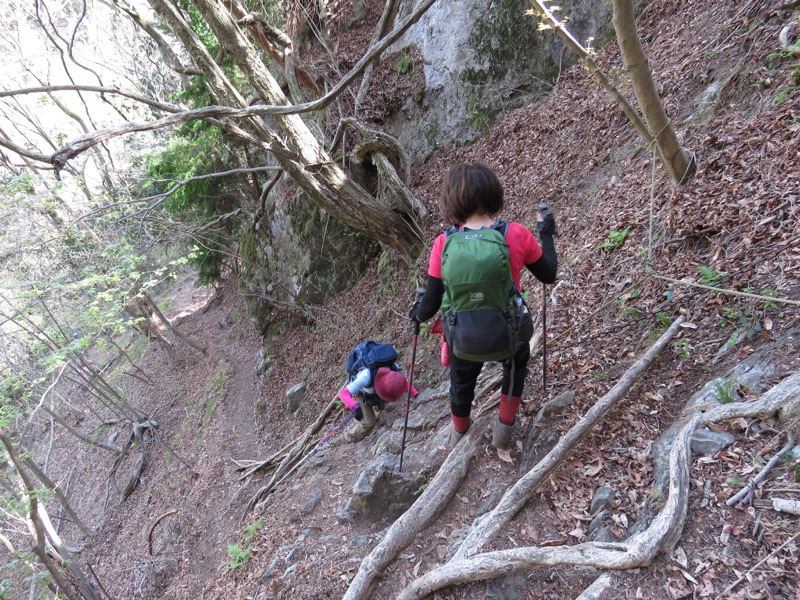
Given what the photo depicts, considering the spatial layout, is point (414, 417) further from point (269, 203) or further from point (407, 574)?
point (269, 203)

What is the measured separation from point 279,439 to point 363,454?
12.6 feet

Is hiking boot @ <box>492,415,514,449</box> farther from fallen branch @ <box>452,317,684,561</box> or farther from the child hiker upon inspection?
the child hiker

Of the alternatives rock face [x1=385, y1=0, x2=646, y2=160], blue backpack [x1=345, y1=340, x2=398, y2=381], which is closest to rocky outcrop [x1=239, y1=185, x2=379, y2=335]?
rock face [x1=385, y1=0, x2=646, y2=160]

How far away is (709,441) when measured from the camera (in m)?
2.21

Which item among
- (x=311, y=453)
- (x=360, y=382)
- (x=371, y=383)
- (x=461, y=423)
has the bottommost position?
(x=311, y=453)

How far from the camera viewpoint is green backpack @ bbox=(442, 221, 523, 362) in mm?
2340

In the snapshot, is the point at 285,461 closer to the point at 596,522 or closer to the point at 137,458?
the point at 596,522

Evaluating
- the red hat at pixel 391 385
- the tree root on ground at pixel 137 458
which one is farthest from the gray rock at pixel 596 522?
the tree root on ground at pixel 137 458

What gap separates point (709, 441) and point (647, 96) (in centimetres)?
265

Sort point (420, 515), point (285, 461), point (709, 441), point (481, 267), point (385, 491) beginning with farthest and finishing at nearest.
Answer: point (285, 461) < point (385, 491) < point (420, 515) < point (481, 267) < point (709, 441)

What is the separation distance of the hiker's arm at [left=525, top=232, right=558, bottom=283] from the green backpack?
0.63 feet

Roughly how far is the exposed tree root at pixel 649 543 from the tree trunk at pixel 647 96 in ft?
7.50

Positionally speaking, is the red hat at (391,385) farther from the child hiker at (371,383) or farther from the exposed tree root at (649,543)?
the exposed tree root at (649,543)

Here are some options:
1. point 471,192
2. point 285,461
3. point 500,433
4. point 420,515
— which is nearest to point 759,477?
point 500,433
